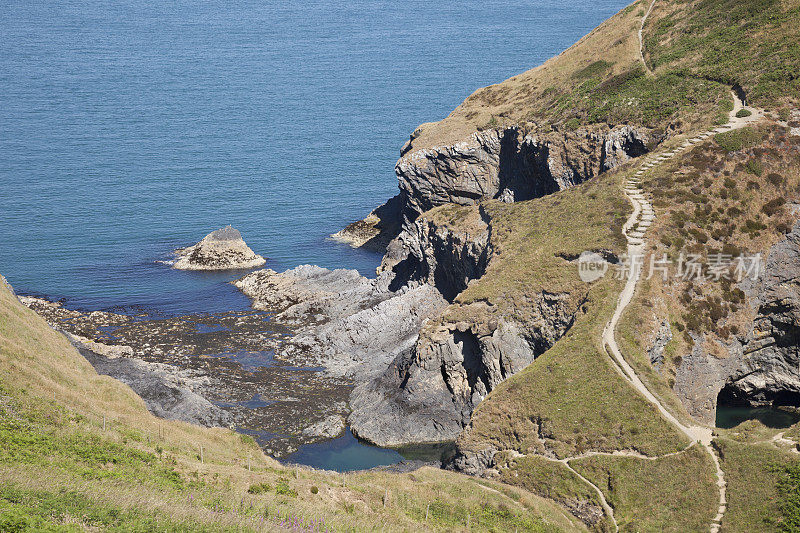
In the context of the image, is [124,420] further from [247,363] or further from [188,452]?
[247,363]

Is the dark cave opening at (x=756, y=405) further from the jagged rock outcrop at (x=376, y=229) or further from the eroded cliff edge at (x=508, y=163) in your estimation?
the jagged rock outcrop at (x=376, y=229)

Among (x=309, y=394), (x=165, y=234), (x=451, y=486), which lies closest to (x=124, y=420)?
(x=451, y=486)

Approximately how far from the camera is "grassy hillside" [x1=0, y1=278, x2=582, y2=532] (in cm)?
3325

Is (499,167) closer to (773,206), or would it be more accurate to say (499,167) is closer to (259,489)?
(773,206)

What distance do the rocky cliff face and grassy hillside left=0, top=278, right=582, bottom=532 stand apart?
5412 centimetres

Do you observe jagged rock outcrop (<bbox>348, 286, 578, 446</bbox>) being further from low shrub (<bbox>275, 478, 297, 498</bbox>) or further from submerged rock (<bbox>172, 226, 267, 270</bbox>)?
submerged rock (<bbox>172, 226, 267, 270</bbox>)

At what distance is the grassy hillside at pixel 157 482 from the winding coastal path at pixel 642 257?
10939 millimetres

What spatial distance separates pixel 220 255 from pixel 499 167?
49.3 meters

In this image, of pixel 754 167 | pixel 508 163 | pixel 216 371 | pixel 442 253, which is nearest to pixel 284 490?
pixel 216 371

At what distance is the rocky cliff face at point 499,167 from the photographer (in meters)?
100

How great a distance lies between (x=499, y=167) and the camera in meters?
114

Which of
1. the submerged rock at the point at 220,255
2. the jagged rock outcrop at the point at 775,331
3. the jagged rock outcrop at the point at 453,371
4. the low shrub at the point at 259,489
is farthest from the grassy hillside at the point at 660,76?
the low shrub at the point at 259,489

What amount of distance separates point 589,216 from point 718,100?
2582 centimetres

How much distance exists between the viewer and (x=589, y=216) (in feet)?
277
